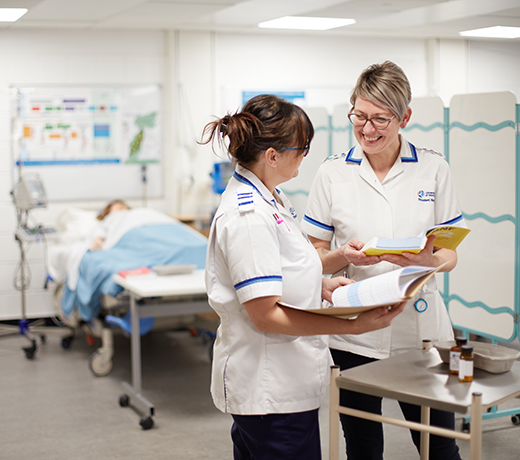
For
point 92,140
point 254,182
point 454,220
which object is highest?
point 92,140

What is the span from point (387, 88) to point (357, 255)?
1.55ft

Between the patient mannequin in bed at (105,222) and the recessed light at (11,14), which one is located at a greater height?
the recessed light at (11,14)

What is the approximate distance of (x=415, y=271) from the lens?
4.81ft

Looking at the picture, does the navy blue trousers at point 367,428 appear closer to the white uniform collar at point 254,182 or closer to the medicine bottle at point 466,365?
the medicine bottle at point 466,365

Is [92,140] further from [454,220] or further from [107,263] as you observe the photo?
[454,220]

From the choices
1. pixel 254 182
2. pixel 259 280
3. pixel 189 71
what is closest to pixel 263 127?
pixel 254 182

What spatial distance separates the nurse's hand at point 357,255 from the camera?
1737 mm

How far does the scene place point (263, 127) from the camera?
150cm

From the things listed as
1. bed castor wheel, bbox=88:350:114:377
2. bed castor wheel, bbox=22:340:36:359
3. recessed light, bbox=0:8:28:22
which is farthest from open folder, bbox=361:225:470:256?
recessed light, bbox=0:8:28:22

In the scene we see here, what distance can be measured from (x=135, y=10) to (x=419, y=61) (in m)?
2.90

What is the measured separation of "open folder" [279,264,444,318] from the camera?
1396 mm

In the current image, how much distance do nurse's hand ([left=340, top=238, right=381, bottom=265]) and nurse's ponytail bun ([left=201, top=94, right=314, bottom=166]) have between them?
36cm

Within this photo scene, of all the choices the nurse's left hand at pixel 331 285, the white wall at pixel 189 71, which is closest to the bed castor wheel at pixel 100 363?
the white wall at pixel 189 71

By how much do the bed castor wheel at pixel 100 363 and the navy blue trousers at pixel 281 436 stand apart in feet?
9.19
